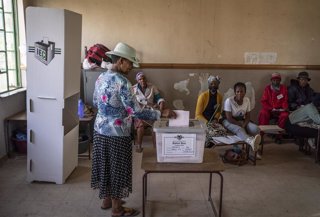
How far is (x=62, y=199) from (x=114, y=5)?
3.08 meters

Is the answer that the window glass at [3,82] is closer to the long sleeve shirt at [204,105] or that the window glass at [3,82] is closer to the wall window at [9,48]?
the wall window at [9,48]

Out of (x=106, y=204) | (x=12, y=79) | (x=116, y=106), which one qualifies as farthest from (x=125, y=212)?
(x=12, y=79)

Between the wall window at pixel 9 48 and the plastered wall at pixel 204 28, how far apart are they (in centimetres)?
58

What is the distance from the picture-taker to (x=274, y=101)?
5.06 m

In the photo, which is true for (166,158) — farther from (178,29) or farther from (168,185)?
(178,29)

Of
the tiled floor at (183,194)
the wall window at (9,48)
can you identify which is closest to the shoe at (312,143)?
the tiled floor at (183,194)

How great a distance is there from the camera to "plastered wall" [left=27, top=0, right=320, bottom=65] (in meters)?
4.89

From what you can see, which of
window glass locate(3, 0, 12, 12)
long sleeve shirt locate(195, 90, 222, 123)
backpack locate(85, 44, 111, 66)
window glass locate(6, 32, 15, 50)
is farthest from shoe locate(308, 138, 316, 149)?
window glass locate(3, 0, 12, 12)

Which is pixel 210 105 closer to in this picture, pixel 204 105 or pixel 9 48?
pixel 204 105

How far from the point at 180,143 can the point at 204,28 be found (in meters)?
3.19

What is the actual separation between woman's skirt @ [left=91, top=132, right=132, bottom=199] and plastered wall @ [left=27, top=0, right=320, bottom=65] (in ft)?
9.04

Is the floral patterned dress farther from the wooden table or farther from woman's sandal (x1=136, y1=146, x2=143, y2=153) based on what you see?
woman's sandal (x1=136, y1=146, x2=143, y2=153)

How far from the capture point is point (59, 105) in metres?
3.13

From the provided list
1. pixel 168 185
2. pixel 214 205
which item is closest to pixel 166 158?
pixel 214 205
